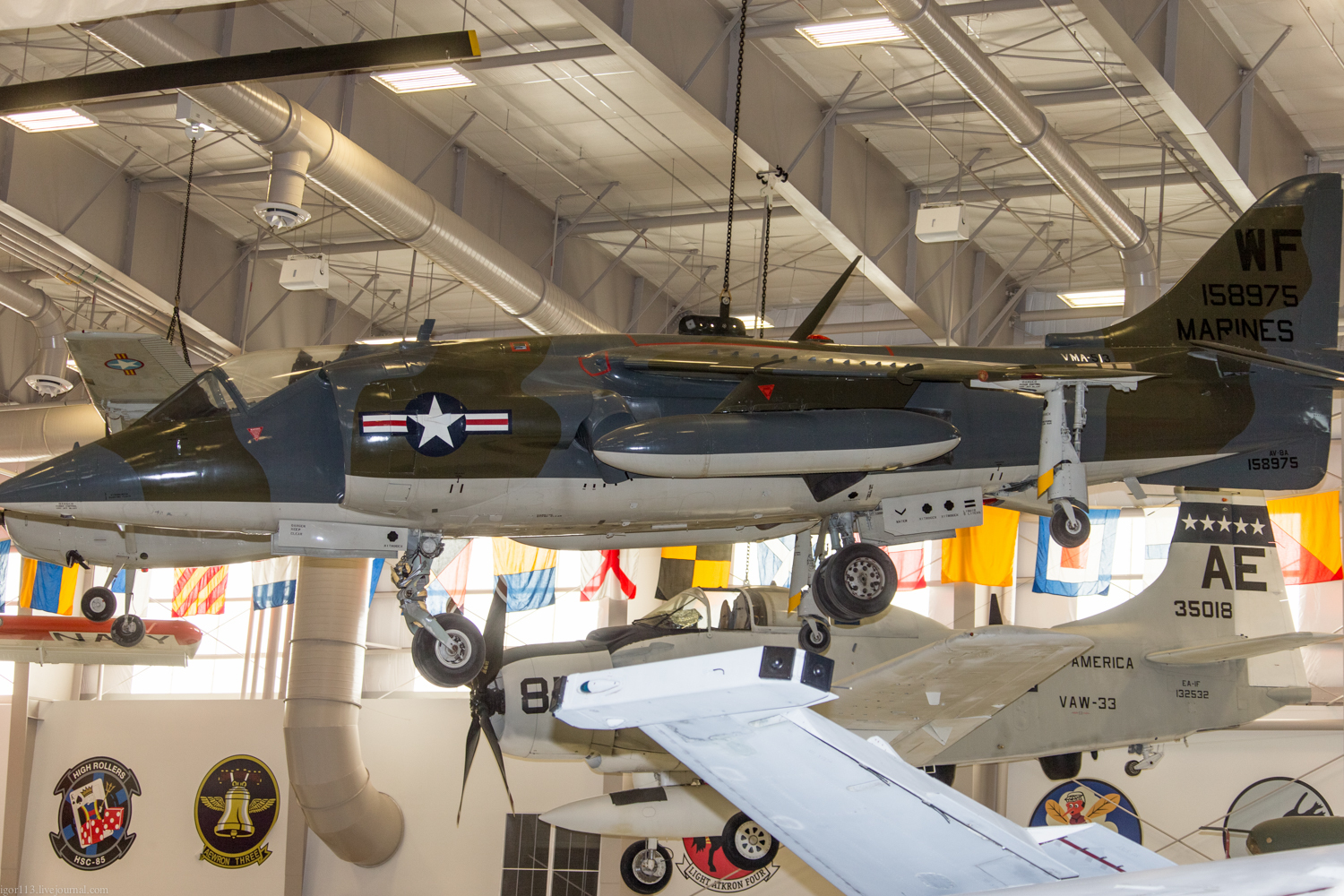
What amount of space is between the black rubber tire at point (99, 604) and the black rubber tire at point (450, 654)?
6.44 meters

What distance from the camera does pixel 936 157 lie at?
17.8 m

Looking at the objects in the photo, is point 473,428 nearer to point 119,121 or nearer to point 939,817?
point 939,817

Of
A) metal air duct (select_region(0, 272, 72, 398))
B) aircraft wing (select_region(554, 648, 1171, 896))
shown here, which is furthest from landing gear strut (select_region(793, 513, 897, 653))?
metal air duct (select_region(0, 272, 72, 398))

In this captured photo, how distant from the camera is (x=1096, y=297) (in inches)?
730

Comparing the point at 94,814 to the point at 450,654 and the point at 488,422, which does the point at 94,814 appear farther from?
the point at 488,422

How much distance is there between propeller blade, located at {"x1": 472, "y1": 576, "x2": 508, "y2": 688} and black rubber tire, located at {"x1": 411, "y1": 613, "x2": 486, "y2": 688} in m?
1.60

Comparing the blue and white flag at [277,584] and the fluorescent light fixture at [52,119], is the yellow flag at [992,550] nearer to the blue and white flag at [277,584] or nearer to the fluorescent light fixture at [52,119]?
the blue and white flag at [277,584]

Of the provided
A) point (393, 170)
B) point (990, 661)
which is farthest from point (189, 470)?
point (393, 170)

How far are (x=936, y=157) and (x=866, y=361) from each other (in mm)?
8915

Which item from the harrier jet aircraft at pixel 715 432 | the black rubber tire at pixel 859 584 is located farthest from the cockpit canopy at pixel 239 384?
the black rubber tire at pixel 859 584

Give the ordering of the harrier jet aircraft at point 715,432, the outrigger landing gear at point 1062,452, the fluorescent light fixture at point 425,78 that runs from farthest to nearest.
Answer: the fluorescent light fixture at point 425,78 < the outrigger landing gear at point 1062,452 < the harrier jet aircraft at point 715,432

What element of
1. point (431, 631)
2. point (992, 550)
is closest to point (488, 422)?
point (431, 631)

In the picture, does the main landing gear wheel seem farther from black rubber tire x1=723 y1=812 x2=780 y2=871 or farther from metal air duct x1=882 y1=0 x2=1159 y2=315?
metal air duct x1=882 y1=0 x2=1159 y2=315

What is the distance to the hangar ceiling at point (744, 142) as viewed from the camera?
14266 millimetres
